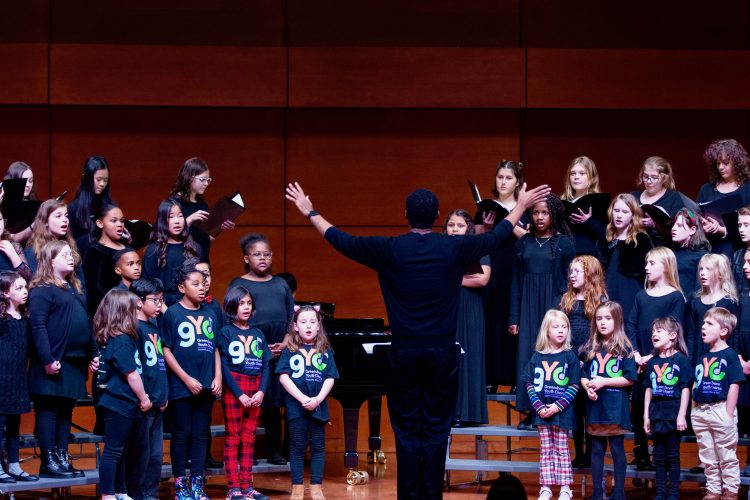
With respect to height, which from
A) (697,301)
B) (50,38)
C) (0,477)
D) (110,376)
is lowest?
(0,477)

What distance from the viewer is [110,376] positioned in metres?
5.26

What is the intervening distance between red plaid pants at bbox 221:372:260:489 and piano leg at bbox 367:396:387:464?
91 centimetres

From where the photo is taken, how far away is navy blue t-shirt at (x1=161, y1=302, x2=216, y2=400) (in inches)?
219

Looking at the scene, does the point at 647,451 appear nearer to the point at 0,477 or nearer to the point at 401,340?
the point at 401,340

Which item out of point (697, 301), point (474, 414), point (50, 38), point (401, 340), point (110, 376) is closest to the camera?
point (401, 340)

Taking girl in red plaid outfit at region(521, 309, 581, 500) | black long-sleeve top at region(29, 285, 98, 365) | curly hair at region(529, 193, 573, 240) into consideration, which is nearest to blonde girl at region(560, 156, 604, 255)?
curly hair at region(529, 193, 573, 240)

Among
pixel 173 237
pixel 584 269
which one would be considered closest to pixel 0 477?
pixel 173 237

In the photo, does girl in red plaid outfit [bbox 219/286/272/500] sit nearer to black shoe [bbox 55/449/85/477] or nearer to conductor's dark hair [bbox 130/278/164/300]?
conductor's dark hair [bbox 130/278/164/300]

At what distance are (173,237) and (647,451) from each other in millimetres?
2623

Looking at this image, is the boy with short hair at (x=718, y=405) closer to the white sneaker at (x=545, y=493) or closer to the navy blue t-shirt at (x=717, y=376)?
the navy blue t-shirt at (x=717, y=376)

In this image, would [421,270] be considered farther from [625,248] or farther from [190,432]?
[625,248]

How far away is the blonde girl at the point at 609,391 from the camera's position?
5.51 metres

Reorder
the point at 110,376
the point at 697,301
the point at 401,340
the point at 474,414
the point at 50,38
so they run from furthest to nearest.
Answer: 1. the point at 50,38
2. the point at 474,414
3. the point at 697,301
4. the point at 110,376
5. the point at 401,340

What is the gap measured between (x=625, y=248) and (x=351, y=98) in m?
2.69
